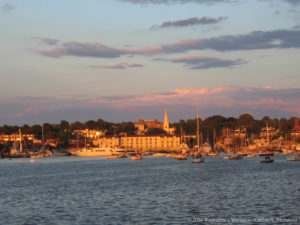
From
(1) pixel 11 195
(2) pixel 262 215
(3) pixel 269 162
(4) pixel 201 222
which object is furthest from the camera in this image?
(3) pixel 269 162

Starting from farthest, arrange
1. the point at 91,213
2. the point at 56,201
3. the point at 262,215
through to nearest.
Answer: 1. the point at 56,201
2. the point at 91,213
3. the point at 262,215

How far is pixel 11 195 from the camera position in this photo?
4847cm

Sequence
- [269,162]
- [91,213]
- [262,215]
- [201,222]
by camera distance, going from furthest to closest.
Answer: [269,162]
[91,213]
[262,215]
[201,222]

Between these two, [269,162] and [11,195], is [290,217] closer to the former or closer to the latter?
[11,195]

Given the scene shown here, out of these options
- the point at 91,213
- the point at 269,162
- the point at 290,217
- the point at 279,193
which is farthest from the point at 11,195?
the point at 269,162

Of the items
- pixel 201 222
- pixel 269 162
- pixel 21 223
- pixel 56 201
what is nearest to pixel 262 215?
pixel 201 222

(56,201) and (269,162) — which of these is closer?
(56,201)

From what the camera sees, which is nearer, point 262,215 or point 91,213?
point 262,215

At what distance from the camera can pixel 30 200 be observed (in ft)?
143

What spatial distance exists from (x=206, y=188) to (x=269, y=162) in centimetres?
6038


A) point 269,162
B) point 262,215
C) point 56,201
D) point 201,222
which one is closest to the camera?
point 201,222

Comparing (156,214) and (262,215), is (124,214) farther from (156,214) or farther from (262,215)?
(262,215)

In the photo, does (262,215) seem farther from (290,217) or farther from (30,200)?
(30,200)

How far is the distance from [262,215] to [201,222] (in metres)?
4.34
